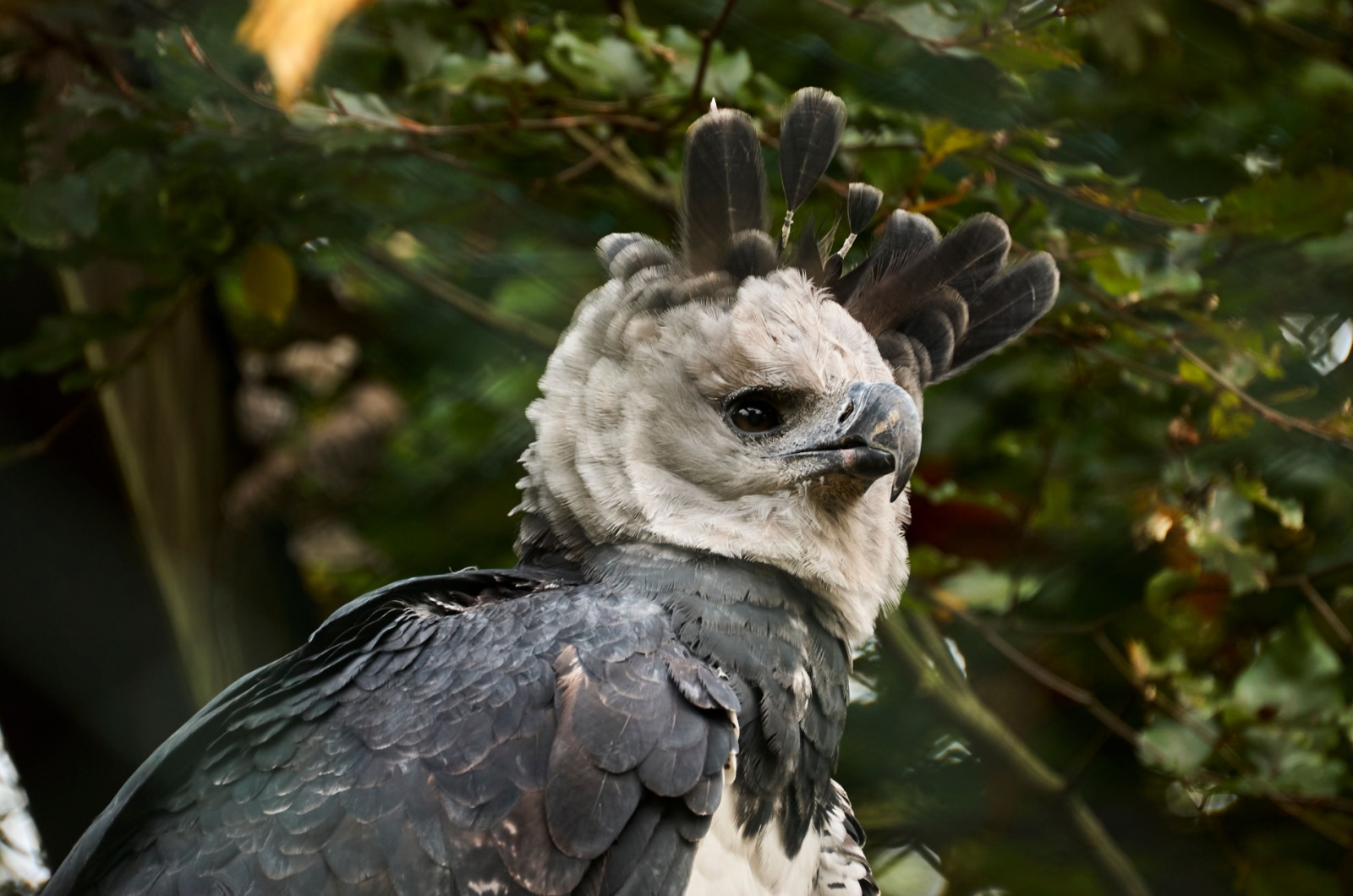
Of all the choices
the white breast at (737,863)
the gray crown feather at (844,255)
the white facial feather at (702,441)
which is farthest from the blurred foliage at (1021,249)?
the white breast at (737,863)

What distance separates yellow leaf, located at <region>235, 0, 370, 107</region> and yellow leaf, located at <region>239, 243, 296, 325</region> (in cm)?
86

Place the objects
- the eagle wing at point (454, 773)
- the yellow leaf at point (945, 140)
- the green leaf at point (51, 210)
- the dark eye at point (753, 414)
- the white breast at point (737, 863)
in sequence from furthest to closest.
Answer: the green leaf at point (51, 210) < the yellow leaf at point (945, 140) < the dark eye at point (753, 414) < the white breast at point (737, 863) < the eagle wing at point (454, 773)

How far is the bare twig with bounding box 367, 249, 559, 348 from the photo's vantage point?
8.96 feet

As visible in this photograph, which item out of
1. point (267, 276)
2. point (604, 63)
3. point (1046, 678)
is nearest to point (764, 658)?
point (604, 63)

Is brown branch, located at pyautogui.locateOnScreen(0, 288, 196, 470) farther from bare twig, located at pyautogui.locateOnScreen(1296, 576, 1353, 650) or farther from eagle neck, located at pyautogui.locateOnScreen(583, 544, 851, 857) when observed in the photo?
bare twig, located at pyautogui.locateOnScreen(1296, 576, 1353, 650)

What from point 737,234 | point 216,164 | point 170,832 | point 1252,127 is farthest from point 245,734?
point 1252,127

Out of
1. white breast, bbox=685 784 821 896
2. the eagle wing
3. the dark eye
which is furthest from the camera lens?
the dark eye

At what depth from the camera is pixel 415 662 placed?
156cm

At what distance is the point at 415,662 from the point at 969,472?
63.8 inches

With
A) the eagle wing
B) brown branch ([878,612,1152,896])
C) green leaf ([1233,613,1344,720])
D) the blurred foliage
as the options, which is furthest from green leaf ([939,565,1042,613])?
the eagle wing

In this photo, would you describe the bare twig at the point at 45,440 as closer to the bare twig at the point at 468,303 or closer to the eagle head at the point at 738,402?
the bare twig at the point at 468,303

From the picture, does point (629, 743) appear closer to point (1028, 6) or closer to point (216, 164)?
point (1028, 6)

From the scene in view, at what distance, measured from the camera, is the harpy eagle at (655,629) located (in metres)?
1.42

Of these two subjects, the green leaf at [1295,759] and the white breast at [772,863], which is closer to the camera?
the white breast at [772,863]
